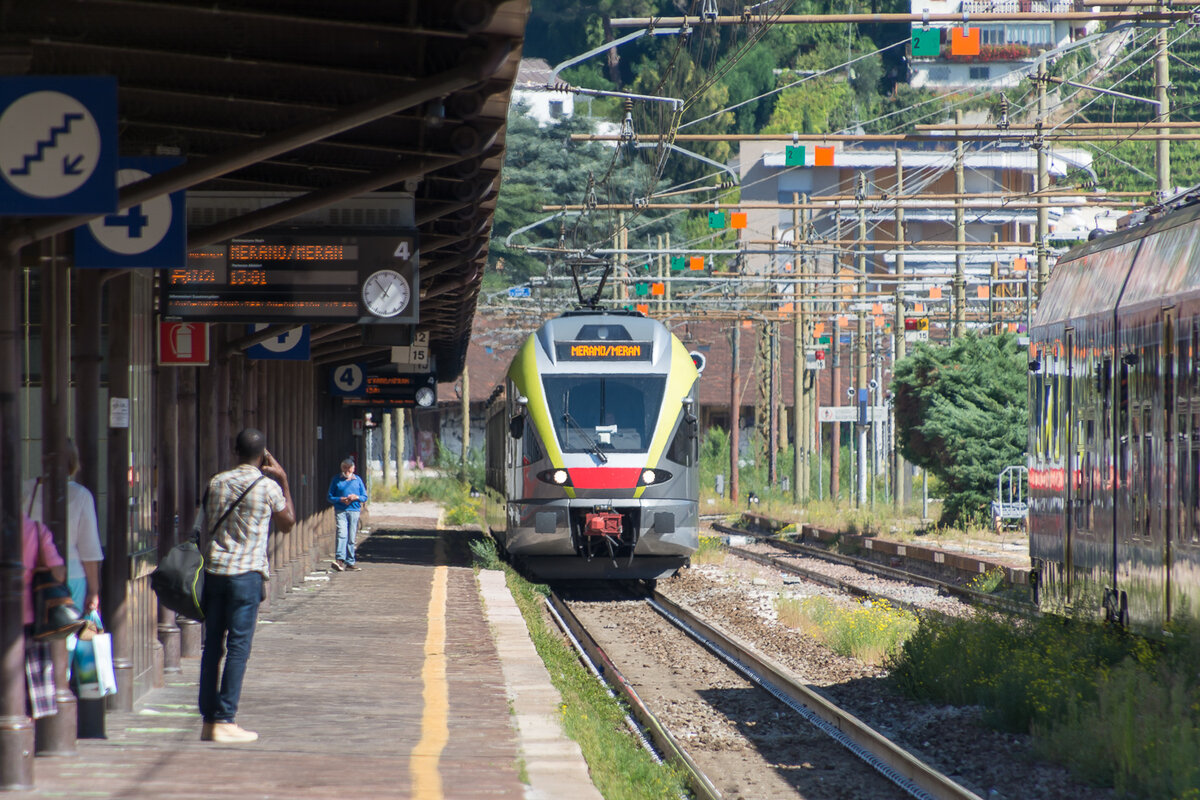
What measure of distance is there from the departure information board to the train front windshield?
8.77 meters

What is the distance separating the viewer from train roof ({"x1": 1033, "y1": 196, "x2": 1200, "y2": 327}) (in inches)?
410

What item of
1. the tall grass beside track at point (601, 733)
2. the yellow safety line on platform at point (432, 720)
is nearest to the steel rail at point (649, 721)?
the tall grass beside track at point (601, 733)

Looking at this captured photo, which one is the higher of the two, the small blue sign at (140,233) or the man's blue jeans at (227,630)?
the small blue sign at (140,233)

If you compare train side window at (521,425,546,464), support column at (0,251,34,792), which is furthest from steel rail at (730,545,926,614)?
support column at (0,251,34,792)

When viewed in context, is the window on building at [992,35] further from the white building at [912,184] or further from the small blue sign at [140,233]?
the small blue sign at [140,233]

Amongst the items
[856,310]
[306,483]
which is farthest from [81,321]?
[856,310]

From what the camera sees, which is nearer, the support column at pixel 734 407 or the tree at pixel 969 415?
the tree at pixel 969 415

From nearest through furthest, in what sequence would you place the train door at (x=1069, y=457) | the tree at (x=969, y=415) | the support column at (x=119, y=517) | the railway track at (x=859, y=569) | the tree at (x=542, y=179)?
the support column at (x=119, y=517) < the train door at (x=1069, y=457) < the railway track at (x=859, y=569) < the tree at (x=969, y=415) < the tree at (x=542, y=179)

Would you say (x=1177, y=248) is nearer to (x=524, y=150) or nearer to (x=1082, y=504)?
(x=1082, y=504)

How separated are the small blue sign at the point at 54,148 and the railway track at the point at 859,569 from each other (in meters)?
9.68

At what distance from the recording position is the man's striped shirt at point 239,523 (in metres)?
8.62

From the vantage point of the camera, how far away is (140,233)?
28.5 feet

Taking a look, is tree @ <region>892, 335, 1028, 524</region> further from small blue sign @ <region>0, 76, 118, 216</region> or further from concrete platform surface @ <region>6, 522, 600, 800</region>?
small blue sign @ <region>0, 76, 118, 216</region>

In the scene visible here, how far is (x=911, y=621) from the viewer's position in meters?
17.3
